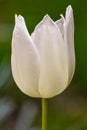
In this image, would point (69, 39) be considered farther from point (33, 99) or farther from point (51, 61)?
point (33, 99)

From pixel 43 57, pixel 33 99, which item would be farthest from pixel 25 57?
pixel 33 99

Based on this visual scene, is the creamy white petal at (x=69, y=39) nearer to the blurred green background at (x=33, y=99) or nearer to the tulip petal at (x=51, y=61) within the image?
the tulip petal at (x=51, y=61)

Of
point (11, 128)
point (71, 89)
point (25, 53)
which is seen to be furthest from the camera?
point (71, 89)

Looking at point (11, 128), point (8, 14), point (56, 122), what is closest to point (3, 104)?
point (56, 122)

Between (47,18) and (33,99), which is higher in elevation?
(47,18)

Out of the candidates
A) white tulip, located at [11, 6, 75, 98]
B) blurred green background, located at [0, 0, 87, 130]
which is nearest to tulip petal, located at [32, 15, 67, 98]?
white tulip, located at [11, 6, 75, 98]

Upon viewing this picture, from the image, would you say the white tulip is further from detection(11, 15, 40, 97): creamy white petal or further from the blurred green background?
the blurred green background

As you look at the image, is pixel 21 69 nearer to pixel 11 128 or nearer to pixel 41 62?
pixel 41 62
